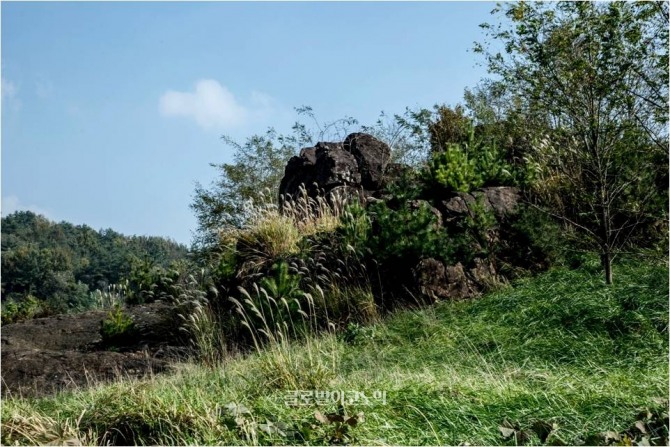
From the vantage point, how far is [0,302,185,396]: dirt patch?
8820mm

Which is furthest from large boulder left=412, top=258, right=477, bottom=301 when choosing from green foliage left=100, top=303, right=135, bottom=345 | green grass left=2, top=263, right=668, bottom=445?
green foliage left=100, top=303, right=135, bottom=345

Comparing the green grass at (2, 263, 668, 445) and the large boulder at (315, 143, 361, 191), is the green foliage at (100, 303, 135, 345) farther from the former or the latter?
the large boulder at (315, 143, 361, 191)

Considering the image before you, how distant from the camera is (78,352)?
9883 millimetres

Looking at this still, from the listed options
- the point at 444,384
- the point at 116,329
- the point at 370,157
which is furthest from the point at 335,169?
the point at 444,384

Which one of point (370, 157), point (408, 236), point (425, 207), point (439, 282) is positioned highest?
point (370, 157)

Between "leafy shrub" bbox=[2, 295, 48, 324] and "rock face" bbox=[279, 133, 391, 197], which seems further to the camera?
"leafy shrub" bbox=[2, 295, 48, 324]

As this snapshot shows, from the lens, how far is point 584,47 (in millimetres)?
8531

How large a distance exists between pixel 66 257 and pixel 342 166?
17977 millimetres

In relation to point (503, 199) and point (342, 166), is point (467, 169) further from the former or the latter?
point (342, 166)

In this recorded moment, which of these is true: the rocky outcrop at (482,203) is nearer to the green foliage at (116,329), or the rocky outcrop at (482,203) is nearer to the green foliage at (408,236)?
the green foliage at (408,236)

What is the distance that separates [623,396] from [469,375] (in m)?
1.57

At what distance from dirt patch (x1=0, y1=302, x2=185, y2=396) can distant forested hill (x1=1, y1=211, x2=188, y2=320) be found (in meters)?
10.8

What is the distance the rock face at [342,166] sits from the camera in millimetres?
13375

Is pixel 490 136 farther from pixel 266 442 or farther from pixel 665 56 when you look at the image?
pixel 266 442
